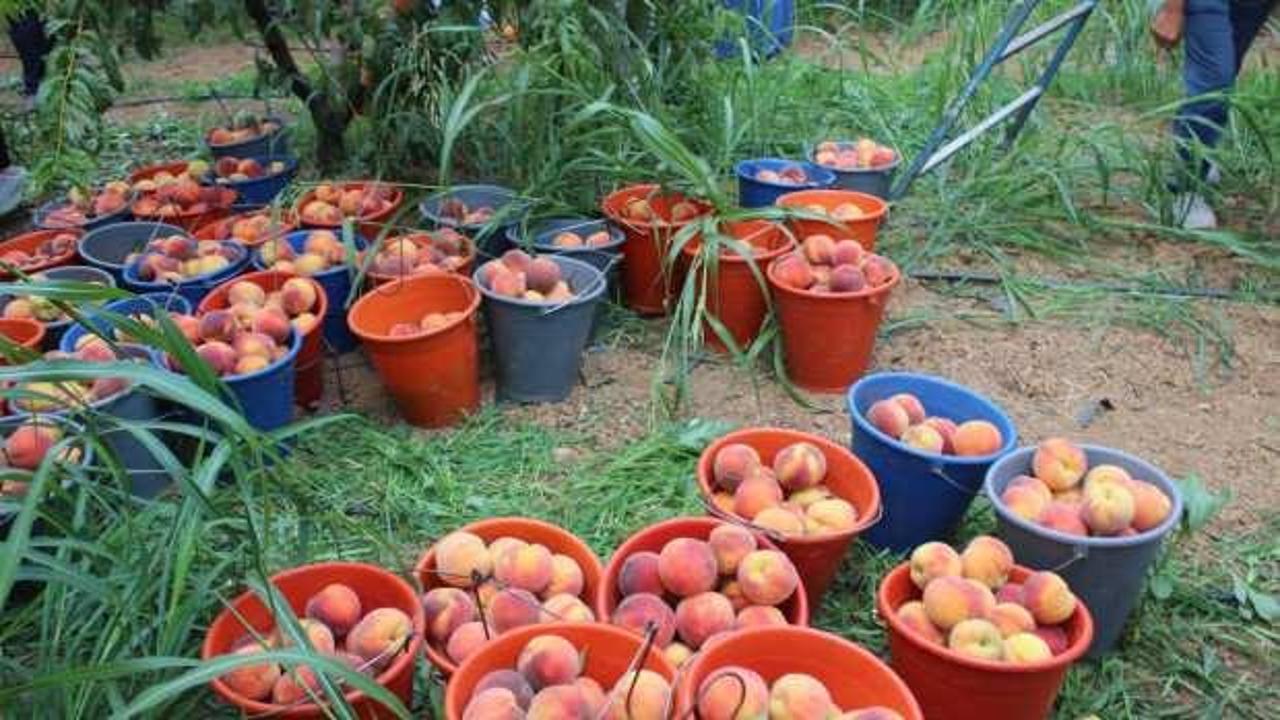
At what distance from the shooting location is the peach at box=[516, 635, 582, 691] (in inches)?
53.8

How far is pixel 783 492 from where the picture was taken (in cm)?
189

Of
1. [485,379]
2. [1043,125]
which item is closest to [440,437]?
[485,379]

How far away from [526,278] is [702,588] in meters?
1.12

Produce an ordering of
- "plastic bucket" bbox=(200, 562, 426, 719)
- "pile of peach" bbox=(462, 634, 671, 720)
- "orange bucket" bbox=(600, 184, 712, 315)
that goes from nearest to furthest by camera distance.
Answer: "pile of peach" bbox=(462, 634, 671, 720) → "plastic bucket" bbox=(200, 562, 426, 719) → "orange bucket" bbox=(600, 184, 712, 315)

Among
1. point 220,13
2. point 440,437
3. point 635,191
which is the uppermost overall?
point 220,13

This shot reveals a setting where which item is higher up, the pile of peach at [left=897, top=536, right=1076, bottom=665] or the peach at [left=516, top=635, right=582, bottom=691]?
the peach at [left=516, top=635, right=582, bottom=691]

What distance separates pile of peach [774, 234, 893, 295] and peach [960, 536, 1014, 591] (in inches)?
37.1

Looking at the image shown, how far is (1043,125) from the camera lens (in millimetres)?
4129

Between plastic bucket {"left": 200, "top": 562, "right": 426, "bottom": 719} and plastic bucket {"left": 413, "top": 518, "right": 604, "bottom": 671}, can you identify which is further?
plastic bucket {"left": 413, "top": 518, "right": 604, "bottom": 671}

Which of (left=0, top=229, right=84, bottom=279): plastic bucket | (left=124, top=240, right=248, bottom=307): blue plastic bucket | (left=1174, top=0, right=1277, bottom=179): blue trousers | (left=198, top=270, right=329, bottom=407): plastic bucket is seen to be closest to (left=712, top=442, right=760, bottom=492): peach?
(left=198, top=270, right=329, bottom=407): plastic bucket

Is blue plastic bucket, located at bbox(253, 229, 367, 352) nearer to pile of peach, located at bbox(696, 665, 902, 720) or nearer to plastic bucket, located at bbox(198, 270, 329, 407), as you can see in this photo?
plastic bucket, located at bbox(198, 270, 329, 407)

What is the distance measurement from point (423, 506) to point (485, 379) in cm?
59

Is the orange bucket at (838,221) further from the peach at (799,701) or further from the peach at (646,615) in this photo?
the peach at (799,701)

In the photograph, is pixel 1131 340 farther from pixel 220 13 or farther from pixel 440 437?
pixel 220 13
